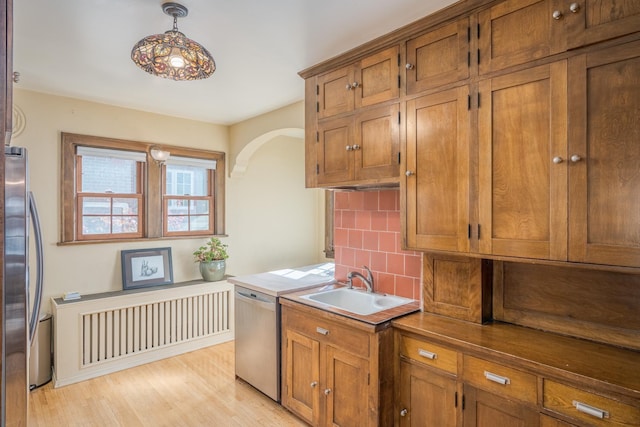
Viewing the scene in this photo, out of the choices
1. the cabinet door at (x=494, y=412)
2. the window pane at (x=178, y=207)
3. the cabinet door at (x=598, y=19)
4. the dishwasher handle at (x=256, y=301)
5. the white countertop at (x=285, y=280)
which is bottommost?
the cabinet door at (x=494, y=412)

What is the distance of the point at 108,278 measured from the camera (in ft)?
11.7

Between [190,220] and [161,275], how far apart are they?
70 cm

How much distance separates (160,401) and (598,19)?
3.62 metres

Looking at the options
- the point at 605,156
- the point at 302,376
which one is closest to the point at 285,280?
the point at 302,376

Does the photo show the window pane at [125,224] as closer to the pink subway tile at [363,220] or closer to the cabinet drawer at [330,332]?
the cabinet drawer at [330,332]

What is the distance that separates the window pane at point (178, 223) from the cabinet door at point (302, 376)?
209 cm

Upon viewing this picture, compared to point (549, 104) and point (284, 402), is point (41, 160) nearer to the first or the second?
point (284, 402)

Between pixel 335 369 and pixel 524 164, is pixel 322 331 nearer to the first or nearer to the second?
pixel 335 369

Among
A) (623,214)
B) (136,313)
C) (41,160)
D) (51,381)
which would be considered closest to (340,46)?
(623,214)

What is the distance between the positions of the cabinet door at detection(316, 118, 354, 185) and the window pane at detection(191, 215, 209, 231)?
2136 mm

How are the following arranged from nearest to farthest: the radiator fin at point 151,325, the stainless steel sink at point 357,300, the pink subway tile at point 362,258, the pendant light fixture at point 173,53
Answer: the pendant light fixture at point 173,53 → the stainless steel sink at point 357,300 → the pink subway tile at point 362,258 → the radiator fin at point 151,325

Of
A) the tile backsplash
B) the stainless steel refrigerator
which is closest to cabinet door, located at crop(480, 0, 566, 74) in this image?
the tile backsplash

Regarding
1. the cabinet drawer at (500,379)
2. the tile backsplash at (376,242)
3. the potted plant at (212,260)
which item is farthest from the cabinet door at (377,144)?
the potted plant at (212,260)

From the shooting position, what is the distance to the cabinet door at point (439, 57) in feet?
6.11
